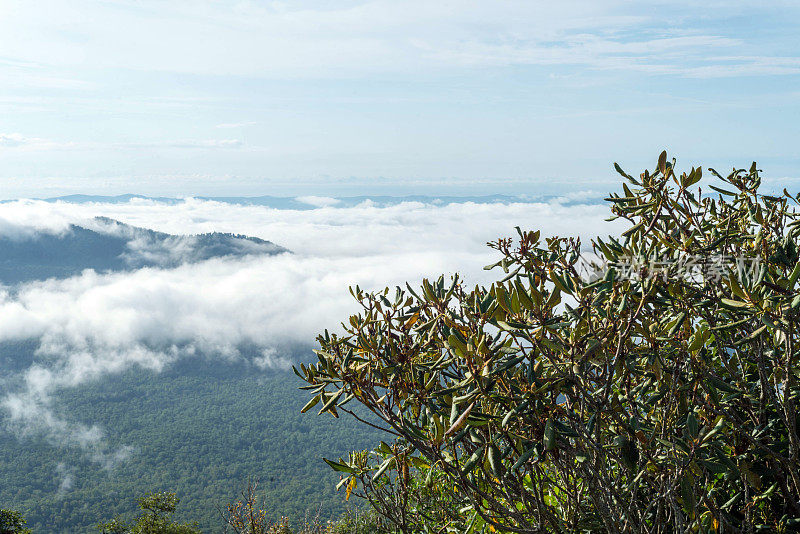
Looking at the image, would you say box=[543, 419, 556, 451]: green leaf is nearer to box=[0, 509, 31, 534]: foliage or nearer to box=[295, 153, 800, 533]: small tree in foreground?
box=[295, 153, 800, 533]: small tree in foreground

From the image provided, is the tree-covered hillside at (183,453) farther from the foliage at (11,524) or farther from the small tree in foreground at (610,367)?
the small tree in foreground at (610,367)

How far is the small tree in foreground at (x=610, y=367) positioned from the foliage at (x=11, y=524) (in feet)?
24.0

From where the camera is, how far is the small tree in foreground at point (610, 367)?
159cm

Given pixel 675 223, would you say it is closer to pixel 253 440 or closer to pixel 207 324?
pixel 253 440

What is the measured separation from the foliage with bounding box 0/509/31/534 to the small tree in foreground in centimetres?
731

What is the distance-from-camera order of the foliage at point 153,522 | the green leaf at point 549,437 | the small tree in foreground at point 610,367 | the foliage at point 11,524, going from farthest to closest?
1. the foliage at point 153,522
2. the foliage at point 11,524
3. the small tree in foreground at point 610,367
4. the green leaf at point 549,437

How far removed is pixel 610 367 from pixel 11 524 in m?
9.12

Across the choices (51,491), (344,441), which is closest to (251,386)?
(344,441)

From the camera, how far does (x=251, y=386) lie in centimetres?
13200

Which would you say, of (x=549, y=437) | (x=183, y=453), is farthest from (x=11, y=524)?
(x=183, y=453)

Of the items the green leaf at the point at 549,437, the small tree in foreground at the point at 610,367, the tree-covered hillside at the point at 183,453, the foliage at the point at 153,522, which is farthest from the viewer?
the tree-covered hillside at the point at 183,453

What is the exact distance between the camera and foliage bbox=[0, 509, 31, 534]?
7348 mm
